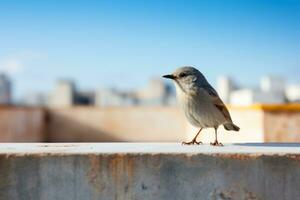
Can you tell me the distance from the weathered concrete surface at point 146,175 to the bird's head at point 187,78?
3.56 feet

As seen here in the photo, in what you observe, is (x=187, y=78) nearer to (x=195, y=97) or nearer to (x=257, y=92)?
(x=195, y=97)

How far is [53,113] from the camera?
16.2 metres

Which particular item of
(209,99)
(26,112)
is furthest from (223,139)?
(26,112)

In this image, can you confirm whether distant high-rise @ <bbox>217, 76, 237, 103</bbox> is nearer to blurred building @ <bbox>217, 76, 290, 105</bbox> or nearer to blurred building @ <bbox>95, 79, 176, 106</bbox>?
blurred building @ <bbox>217, 76, 290, 105</bbox>

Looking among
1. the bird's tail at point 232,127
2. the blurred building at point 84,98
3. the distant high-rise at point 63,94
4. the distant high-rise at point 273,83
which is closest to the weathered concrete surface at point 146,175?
the bird's tail at point 232,127

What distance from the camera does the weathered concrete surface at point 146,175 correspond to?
254cm

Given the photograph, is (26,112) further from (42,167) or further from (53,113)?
(42,167)

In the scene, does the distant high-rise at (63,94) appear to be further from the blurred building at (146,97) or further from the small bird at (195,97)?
the small bird at (195,97)

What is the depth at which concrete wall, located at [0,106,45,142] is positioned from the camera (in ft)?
40.6

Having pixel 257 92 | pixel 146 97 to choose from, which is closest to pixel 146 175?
pixel 257 92

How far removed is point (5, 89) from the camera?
27703mm

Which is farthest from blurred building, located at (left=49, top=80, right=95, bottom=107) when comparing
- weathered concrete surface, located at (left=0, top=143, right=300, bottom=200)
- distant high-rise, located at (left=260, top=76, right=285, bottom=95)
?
weathered concrete surface, located at (left=0, top=143, right=300, bottom=200)

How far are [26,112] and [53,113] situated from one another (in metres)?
2.21

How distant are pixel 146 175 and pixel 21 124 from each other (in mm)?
11488
